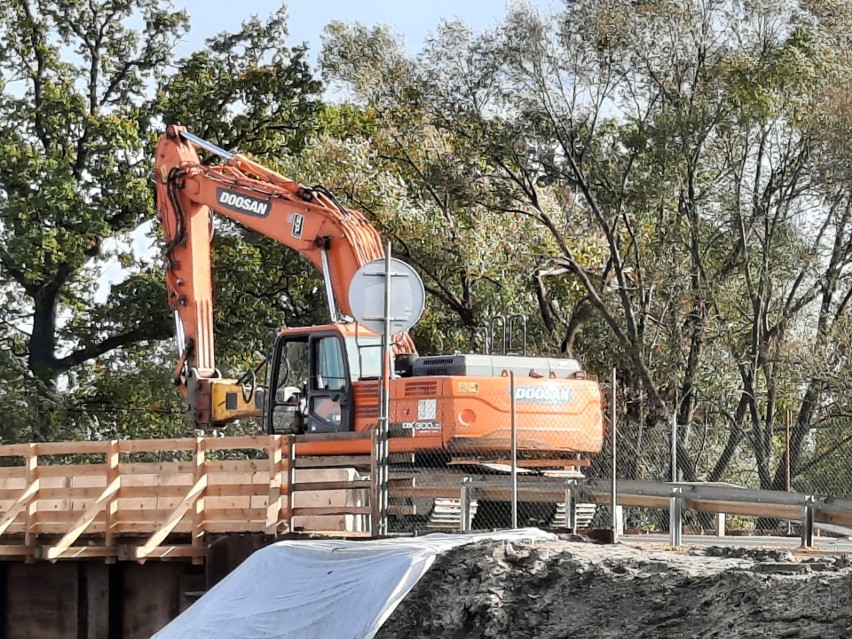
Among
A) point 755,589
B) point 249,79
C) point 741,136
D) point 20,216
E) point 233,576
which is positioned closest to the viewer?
point 755,589

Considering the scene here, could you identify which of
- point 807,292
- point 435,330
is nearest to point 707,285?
point 807,292

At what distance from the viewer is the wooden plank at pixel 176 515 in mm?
15328

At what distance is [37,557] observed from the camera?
16281 mm

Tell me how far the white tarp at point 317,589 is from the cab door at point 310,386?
6014 millimetres

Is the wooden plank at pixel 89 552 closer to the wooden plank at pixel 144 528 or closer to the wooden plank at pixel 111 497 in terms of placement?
the wooden plank at pixel 111 497

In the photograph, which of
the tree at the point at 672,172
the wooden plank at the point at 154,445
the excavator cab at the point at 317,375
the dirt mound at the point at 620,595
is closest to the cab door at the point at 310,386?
the excavator cab at the point at 317,375

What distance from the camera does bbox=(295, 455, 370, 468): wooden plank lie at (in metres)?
15.0

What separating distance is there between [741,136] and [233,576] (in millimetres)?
19697

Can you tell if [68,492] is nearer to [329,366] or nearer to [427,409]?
[329,366]

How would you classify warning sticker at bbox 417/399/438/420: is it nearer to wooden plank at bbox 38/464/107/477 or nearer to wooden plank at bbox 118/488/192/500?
wooden plank at bbox 118/488/192/500

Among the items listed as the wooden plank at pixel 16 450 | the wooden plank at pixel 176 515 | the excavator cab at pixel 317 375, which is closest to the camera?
the wooden plank at pixel 176 515

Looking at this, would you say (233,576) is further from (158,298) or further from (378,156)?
(158,298)

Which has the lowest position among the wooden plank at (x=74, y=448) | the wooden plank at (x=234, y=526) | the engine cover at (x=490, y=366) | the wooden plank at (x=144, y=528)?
the wooden plank at (x=144, y=528)

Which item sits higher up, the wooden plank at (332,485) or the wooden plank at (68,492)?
the wooden plank at (332,485)
